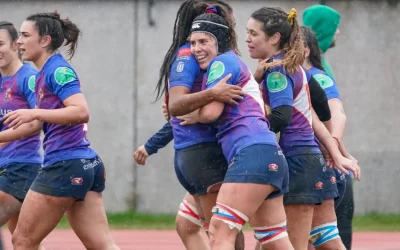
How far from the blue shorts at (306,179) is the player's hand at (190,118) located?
753mm

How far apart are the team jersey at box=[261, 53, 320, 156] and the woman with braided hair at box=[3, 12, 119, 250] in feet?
3.93

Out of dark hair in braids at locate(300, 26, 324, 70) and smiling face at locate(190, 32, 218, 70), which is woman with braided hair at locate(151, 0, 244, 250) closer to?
smiling face at locate(190, 32, 218, 70)

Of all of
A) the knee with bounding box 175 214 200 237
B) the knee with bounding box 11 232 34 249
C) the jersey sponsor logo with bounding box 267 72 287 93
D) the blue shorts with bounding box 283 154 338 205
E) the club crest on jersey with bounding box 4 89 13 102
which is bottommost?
the knee with bounding box 175 214 200 237

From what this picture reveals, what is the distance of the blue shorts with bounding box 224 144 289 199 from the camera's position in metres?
5.64

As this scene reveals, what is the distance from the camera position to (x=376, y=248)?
10.9 meters

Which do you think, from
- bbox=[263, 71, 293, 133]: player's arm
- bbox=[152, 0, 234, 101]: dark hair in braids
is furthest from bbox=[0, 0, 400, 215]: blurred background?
bbox=[263, 71, 293, 133]: player's arm

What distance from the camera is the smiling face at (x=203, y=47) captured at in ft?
20.0

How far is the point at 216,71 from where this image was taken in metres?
5.78

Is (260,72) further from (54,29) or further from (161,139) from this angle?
(161,139)

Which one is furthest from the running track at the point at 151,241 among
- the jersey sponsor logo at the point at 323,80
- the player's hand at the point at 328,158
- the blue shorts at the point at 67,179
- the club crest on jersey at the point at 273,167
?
the club crest on jersey at the point at 273,167

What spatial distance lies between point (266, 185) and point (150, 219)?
9190 mm

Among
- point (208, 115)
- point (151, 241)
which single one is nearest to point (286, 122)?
point (208, 115)

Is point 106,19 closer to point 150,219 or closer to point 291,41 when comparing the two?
point 150,219

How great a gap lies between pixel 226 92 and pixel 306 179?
1114 mm
